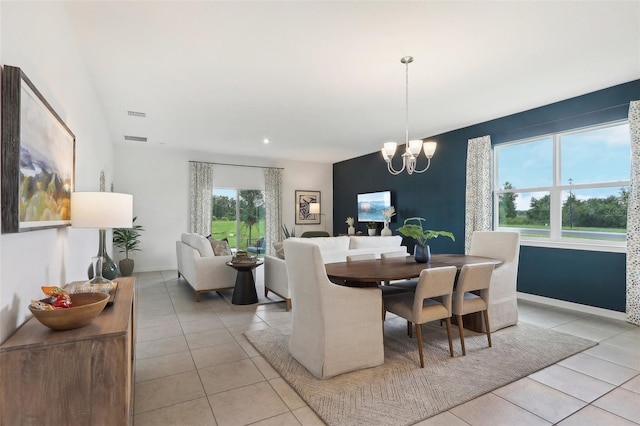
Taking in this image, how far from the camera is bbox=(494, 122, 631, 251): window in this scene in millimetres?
3930

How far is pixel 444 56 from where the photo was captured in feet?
9.75

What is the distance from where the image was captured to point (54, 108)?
6.73 feet

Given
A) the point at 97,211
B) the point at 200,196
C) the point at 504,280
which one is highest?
the point at 200,196

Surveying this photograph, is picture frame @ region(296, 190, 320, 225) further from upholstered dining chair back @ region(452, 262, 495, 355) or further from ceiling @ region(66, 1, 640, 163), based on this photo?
upholstered dining chair back @ region(452, 262, 495, 355)

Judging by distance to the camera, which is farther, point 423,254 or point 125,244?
point 125,244

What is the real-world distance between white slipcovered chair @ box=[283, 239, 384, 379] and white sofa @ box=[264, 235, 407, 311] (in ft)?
4.76

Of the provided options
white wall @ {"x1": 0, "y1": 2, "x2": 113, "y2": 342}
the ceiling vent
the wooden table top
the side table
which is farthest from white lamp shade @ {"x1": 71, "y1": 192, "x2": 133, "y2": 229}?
the ceiling vent

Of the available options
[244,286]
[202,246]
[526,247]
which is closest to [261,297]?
[244,286]

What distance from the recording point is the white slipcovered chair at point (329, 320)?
7.88 ft

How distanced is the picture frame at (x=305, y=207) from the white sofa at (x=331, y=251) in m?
4.04

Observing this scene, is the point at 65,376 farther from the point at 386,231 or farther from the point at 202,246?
the point at 386,231

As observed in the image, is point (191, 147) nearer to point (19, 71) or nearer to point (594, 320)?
point (19, 71)

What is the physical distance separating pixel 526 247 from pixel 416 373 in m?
3.22

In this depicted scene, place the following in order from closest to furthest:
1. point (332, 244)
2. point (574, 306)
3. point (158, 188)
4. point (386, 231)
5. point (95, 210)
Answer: point (95, 210) < point (574, 306) < point (332, 244) < point (386, 231) < point (158, 188)
